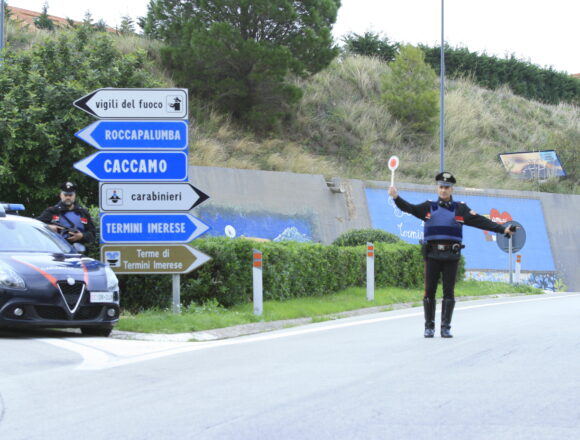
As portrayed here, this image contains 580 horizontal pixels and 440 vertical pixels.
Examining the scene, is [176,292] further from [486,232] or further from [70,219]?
[486,232]

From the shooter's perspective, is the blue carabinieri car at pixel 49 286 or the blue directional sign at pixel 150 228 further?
the blue directional sign at pixel 150 228

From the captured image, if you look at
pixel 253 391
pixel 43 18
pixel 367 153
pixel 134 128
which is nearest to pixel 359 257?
pixel 134 128

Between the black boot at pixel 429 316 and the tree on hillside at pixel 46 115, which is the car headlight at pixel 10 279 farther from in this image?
the tree on hillside at pixel 46 115

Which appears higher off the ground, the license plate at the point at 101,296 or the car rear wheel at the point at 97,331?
the license plate at the point at 101,296

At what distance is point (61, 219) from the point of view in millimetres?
12844

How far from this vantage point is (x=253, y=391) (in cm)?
679

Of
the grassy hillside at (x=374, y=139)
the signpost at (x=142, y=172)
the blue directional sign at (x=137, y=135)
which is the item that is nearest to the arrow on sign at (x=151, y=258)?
the signpost at (x=142, y=172)

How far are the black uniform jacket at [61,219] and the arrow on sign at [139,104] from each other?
1370 millimetres

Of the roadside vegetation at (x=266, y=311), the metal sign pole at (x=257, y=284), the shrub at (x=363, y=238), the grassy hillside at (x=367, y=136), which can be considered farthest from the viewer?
the grassy hillside at (x=367, y=136)

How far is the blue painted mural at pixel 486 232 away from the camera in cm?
3269

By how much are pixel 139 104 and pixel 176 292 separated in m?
2.73

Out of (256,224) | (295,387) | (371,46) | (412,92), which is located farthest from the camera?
(371,46)

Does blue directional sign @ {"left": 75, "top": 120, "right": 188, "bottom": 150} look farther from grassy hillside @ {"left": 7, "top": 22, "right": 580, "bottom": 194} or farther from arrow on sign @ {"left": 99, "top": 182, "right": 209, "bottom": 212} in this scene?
grassy hillside @ {"left": 7, "top": 22, "right": 580, "bottom": 194}

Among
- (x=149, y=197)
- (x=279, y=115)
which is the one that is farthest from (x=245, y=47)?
(x=149, y=197)
